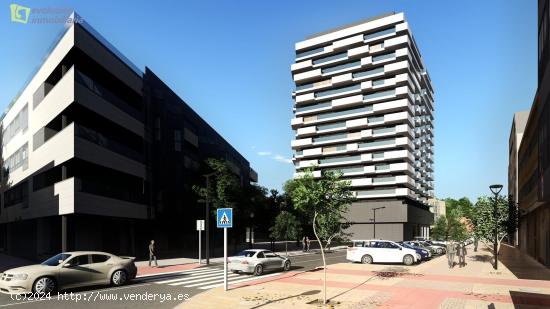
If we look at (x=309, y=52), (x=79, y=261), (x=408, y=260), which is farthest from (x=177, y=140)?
(x=309, y=52)

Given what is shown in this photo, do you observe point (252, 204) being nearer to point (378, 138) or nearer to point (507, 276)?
point (507, 276)

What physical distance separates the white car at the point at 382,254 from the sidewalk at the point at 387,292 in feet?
21.3

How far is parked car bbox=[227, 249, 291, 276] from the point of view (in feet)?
70.4

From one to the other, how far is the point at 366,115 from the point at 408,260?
56877 millimetres

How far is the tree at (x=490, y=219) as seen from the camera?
30453mm

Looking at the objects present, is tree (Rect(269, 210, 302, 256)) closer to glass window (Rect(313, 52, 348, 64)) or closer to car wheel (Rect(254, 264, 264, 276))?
car wheel (Rect(254, 264, 264, 276))

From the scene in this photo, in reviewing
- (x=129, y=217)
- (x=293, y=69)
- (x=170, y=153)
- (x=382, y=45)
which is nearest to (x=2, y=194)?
(x=170, y=153)

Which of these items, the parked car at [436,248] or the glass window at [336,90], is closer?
the parked car at [436,248]

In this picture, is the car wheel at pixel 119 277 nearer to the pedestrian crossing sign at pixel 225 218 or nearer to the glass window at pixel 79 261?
the glass window at pixel 79 261

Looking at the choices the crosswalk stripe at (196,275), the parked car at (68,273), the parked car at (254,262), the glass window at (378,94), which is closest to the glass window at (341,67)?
the glass window at (378,94)

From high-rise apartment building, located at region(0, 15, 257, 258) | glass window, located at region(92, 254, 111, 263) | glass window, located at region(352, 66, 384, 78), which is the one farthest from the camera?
glass window, located at region(352, 66, 384, 78)

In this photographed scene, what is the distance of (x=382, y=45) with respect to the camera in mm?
82062

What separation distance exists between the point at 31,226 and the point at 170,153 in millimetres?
14546

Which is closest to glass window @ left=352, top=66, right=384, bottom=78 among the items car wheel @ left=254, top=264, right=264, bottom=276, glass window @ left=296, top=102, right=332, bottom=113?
glass window @ left=296, top=102, right=332, bottom=113
